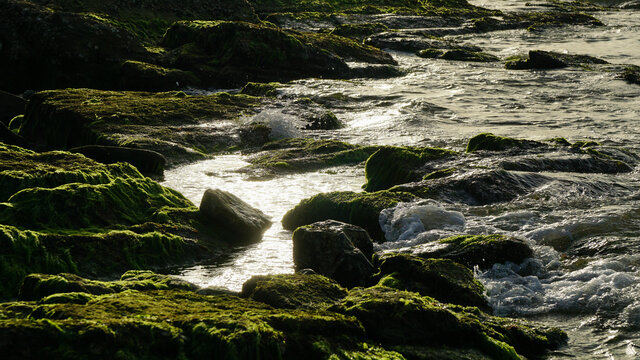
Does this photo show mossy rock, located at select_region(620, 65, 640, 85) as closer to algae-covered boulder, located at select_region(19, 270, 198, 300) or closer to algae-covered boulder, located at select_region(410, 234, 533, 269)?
algae-covered boulder, located at select_region(410, 234, 533, 269)

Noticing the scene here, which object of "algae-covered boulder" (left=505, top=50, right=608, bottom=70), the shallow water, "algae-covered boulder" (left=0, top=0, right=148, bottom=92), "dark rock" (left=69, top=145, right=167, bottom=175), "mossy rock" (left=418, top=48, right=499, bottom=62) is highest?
"algae-covered boulder" (left=0, top=0, right=148, bottom=92)

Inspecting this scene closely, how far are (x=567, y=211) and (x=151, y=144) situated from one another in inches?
301

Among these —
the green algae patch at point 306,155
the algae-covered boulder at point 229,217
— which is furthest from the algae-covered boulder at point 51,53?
the algae-covered boulder at point 229,217

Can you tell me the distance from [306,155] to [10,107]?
7878mm

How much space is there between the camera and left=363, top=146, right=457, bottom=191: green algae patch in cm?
1076

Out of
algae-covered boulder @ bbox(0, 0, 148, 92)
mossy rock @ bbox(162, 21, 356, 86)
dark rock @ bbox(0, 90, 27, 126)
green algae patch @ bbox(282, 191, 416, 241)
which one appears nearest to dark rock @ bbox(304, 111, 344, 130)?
mossy rock @ bbox(162, 21, 356, 86)

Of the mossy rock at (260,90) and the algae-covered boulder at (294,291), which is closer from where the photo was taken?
the algae-covered boulder at (294,291)

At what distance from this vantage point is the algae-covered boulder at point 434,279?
631 centimetres

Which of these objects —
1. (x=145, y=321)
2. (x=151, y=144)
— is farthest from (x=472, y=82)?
(x=145, y=321)

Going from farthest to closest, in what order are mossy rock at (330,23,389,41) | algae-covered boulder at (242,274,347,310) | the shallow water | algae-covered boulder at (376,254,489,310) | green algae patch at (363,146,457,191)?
mossy rock at (330,23,389,41) → green algae patch at (363,146,457,191) → the shallow water → algae-covered boulder at (376,254,489,310) → algae-covered boulder at (242,274,347,310)

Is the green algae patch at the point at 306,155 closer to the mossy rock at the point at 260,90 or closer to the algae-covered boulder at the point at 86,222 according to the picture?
the algae-covered boulder at the point at 86,222

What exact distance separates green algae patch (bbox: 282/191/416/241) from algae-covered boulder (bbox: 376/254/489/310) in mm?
2076

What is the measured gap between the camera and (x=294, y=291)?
5.41 m

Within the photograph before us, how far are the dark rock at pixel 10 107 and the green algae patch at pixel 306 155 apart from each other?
6.49m
